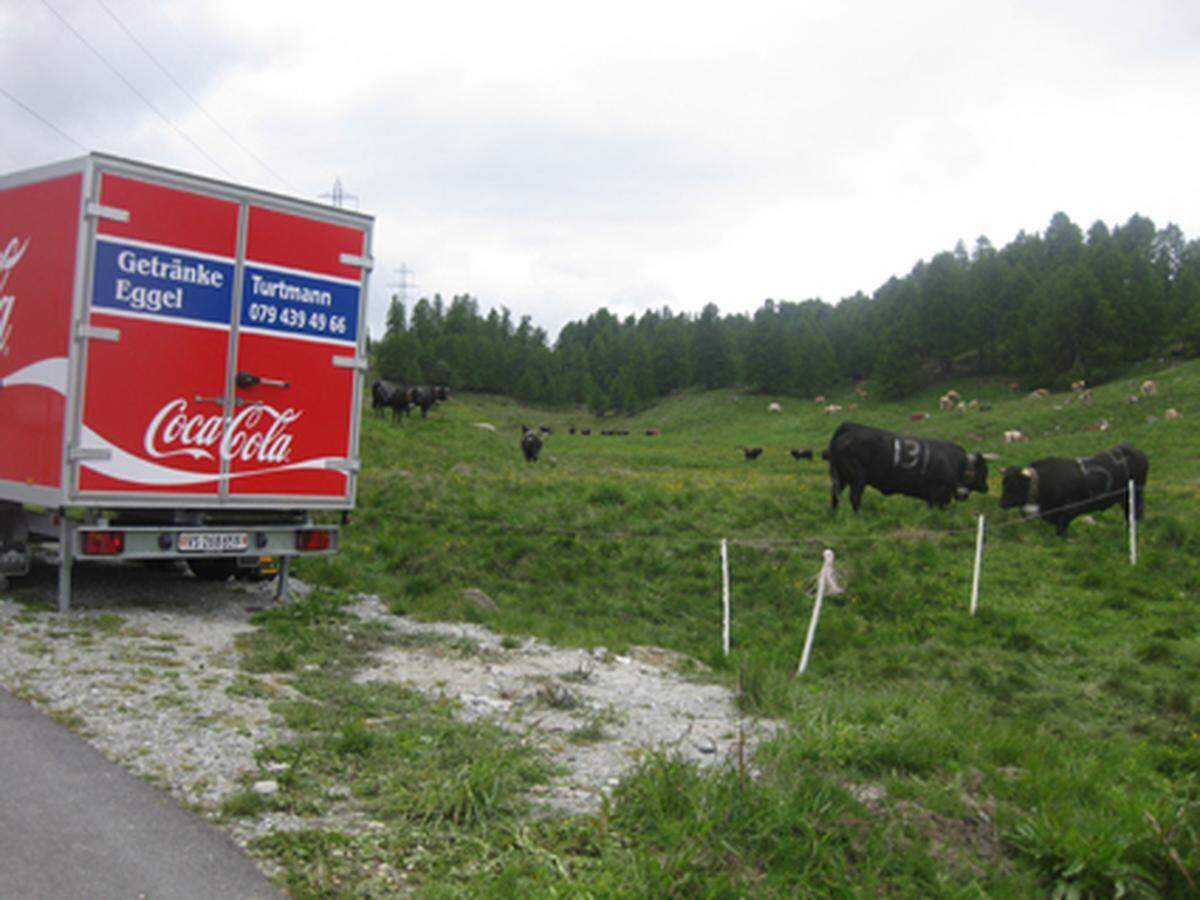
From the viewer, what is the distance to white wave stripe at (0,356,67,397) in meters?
8.30

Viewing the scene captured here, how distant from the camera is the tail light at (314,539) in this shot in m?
9.95

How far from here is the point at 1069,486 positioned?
1733cm

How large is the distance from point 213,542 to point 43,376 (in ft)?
7.31

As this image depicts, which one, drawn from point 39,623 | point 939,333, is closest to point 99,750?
point 39,623

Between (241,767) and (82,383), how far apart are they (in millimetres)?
4806

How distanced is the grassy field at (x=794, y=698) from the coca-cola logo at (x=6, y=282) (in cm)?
408

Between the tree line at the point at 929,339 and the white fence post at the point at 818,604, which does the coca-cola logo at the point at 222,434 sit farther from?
the tree line at the point at 929,339

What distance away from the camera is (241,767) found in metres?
5.07

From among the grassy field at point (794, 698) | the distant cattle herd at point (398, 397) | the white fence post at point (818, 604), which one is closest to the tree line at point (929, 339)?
the distant cattle herd at point (398, 397)

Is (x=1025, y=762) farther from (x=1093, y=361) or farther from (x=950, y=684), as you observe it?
(x=1093, y=361)

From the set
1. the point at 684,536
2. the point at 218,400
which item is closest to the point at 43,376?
the point at 218,400

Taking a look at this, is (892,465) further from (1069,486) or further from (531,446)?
(531,446)

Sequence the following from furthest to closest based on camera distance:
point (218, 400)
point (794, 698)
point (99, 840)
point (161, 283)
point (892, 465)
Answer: point (892, 465), point (218, 400), point (161, 283), point (794, 698), point (99, 840)

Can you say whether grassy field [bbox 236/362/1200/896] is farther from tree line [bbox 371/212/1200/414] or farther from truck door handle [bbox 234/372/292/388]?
tree line [bbox 371/212/1200/414]
